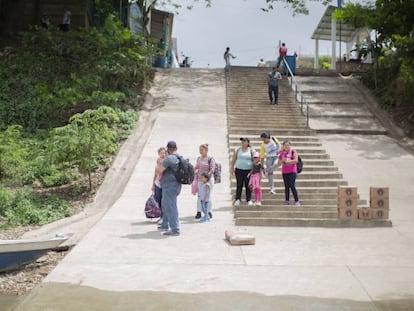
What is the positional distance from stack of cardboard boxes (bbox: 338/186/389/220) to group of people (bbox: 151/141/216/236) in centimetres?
251

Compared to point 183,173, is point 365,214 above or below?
below

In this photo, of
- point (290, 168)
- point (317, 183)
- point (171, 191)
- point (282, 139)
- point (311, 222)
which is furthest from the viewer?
point (282, 139)

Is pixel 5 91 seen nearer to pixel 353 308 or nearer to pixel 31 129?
pixel 31 129

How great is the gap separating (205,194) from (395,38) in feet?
42.8

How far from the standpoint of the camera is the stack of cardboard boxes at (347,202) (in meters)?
10.3

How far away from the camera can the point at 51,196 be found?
1266cm

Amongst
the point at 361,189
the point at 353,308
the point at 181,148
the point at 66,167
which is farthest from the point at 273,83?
the point at 353,308

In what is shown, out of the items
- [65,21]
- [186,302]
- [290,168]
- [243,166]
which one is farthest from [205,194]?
[65,21]

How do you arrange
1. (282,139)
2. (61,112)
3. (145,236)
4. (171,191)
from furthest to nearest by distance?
1. (61,112)
2. (282,139)
3. (171,191)
4. (145,236)

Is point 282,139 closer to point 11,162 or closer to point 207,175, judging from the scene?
point 207,175

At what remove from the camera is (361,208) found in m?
10.5

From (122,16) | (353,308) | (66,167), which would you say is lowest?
(353,308)

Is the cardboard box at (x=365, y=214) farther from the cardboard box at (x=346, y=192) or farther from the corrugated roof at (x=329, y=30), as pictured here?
the corrugated roof at (x=329, y=30)

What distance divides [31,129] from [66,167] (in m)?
3.78
